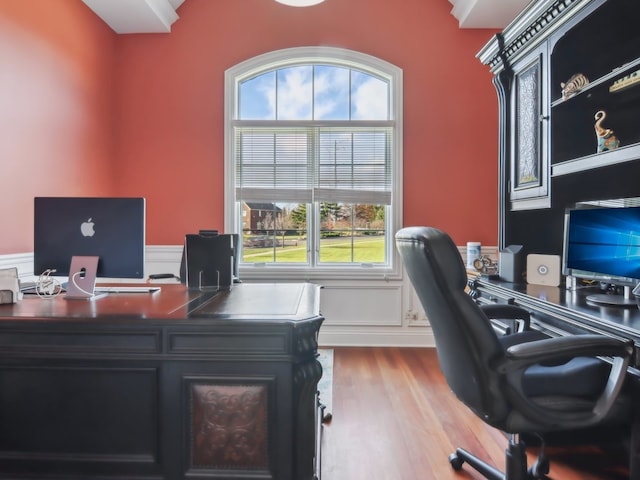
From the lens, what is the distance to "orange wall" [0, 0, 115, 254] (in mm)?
2500

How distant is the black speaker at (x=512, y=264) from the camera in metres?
2.37

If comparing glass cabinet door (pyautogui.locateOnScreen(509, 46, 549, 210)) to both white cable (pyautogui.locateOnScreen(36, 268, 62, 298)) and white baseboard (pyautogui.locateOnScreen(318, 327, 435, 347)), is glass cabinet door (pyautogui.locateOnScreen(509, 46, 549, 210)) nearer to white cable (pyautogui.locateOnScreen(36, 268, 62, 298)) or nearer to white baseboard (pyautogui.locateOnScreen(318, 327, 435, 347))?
white baseboard (pyautogui.locateOnScreen(318, 327, 435, 347))

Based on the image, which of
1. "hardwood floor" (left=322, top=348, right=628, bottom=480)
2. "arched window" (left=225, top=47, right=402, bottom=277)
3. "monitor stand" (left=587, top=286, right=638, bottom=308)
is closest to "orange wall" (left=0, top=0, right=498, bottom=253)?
"arched window" (left=225, top=47, right=402, bottom=277)

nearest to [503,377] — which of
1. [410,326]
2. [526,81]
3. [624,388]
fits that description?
[624,388]

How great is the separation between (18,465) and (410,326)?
297cm

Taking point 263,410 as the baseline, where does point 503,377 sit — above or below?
above

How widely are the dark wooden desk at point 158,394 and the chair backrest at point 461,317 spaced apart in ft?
1.47

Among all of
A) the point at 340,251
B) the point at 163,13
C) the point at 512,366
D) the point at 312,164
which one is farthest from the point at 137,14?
the point at 512,366

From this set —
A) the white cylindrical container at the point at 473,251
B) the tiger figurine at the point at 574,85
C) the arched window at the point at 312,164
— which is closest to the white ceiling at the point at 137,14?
the arched window at the point at 312,164

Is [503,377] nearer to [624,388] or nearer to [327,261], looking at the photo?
[624,388]

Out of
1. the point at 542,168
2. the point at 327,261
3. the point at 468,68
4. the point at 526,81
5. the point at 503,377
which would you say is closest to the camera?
the point at 503,377

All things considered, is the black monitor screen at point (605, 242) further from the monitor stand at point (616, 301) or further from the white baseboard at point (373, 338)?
the white baseboard at point (373, 338)

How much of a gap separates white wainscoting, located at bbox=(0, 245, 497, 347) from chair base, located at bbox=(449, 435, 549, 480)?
5.82 feet

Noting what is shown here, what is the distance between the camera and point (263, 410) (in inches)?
54.9
